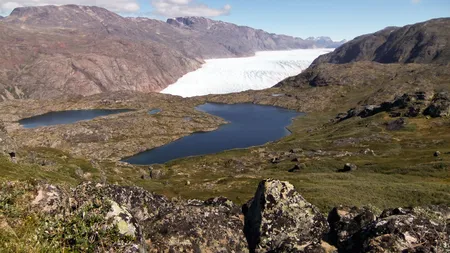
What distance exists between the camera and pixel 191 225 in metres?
18.0

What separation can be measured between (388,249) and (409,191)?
176 ft

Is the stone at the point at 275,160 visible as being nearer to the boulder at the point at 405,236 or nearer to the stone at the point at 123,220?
the boulder at the point at 405,236

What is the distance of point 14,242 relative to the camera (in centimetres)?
998

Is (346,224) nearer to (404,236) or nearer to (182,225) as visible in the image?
(404,236)

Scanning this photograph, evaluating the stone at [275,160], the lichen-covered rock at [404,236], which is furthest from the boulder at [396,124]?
the lichen-covered rock at [404,236]

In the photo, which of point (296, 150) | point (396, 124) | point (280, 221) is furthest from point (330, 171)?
point (280, 221)

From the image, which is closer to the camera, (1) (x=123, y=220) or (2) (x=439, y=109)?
(1) (x=123, y=220)

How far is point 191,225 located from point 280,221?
536cm

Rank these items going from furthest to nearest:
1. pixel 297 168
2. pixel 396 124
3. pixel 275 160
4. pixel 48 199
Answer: pixel 396 124 → pixel 275 160 → pixel 297 168 → pixel 48 199

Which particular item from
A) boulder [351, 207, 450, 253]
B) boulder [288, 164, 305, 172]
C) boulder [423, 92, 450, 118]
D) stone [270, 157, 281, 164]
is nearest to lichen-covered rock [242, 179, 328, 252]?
boulder [351, 207, 450, 253]

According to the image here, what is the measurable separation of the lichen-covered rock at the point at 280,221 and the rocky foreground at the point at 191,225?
0.06 m

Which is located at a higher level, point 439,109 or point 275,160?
point 439,109

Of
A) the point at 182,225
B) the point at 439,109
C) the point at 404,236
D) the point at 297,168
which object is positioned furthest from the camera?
the point at 439,109

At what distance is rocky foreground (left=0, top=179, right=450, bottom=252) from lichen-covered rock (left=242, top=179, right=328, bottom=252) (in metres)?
0.06
